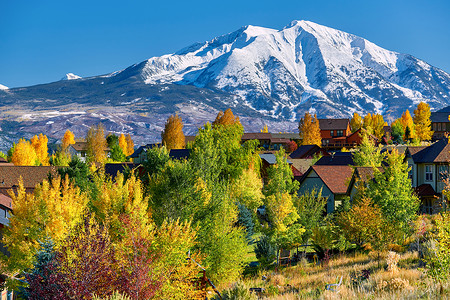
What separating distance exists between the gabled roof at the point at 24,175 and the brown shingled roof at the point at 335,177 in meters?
37.8

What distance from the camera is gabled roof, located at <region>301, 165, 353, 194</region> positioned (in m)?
58.7

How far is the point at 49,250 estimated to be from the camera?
71.6ft

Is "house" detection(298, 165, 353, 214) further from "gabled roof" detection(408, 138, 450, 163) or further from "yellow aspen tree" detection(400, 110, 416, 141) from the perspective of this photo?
"yellow aspen tree" detection(400, 110, 416, 141)

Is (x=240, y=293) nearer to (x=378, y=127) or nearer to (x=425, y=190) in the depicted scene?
(x=425, y=190)

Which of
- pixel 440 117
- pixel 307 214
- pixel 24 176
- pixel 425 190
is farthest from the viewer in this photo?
pixel 440 117

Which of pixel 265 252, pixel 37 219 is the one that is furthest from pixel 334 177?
pixel 37 219

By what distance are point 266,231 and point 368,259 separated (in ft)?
27.9

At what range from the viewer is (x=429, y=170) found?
5359 cm

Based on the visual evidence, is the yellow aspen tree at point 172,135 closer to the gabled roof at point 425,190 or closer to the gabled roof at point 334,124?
the gabled roof at point 334,124

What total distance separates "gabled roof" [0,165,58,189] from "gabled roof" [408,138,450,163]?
48763 millimetres

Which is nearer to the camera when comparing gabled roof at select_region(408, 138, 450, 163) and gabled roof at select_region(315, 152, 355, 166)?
gabled roof at select_region(408, 138, 450, 163)

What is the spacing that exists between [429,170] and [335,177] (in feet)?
38.6

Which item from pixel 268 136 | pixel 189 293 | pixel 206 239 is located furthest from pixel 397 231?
pixel 268 136

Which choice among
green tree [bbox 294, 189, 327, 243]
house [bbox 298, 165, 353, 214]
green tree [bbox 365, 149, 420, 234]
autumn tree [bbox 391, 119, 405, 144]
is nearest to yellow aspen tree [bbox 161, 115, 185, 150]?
autumn tree [bbox 391, 119, 405, 144]
